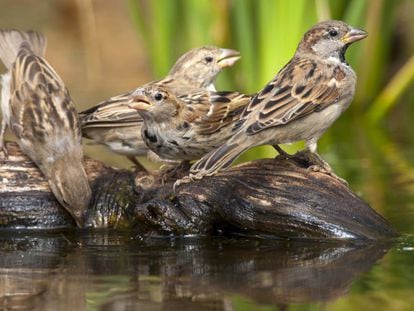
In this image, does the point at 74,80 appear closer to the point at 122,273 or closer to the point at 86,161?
the point at 86,161

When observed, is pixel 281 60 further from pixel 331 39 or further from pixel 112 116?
pixel 331 39

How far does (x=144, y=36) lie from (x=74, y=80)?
2023mm

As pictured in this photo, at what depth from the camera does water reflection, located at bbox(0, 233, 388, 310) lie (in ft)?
16.9

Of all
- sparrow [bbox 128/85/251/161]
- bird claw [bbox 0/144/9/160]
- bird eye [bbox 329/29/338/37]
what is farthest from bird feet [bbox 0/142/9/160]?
bird eye [bbox 329/29/338/37]

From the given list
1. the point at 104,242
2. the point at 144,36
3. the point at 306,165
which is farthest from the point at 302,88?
the point at 144,36

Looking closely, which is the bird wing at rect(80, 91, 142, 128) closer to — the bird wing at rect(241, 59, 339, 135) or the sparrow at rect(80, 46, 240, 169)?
the sparrow at rect(80, 46, 240, 169)

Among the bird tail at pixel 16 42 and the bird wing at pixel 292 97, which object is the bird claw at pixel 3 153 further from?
the bird wing at pixel 292 97

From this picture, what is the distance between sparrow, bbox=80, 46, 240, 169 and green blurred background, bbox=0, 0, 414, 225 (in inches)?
42.1

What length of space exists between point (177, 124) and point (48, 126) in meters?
0.89

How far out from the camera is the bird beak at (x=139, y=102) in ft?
22.9

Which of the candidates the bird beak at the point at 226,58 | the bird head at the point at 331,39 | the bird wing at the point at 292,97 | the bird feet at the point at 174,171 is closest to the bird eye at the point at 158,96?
the bird feet at the point at 174,171

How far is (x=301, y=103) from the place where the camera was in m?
6.65

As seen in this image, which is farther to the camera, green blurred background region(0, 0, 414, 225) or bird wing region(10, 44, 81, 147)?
green blurred background region(0, 0, 414, 225)

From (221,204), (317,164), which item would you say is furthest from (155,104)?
(317,164)
